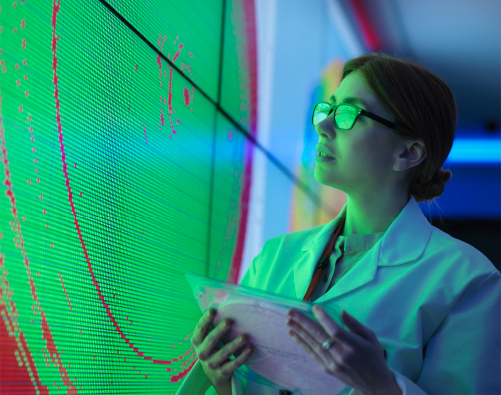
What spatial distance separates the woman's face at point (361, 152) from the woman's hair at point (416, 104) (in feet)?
0.13

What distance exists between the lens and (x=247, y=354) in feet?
3.98

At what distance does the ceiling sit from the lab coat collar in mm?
3733

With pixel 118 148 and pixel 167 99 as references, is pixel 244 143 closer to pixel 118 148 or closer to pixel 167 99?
pixel 167 99

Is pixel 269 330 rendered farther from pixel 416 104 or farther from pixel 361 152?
pixel 416 104

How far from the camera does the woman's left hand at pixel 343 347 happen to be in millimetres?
1018

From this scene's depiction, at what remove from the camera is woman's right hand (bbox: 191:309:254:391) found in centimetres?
120

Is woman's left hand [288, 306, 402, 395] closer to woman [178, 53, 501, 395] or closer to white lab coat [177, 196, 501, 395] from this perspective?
woman [178, 53, 501, 395]

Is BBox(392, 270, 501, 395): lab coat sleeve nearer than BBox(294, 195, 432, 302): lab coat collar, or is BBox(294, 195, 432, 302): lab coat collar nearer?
BBox(392, 270, 501, 395): lab coat sleeve

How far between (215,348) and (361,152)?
2.32 feet

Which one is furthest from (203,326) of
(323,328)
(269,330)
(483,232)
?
(483,232)

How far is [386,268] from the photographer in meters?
1.49

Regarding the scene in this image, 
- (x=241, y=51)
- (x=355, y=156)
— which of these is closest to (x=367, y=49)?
(x=241, y=51)

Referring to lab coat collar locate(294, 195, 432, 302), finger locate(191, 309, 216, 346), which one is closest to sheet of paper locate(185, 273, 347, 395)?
finger locate(191, 309, 216, 346)

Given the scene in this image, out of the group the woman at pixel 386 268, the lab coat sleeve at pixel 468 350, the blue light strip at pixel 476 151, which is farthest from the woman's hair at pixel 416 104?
the blue light strip at pixel 476 151
